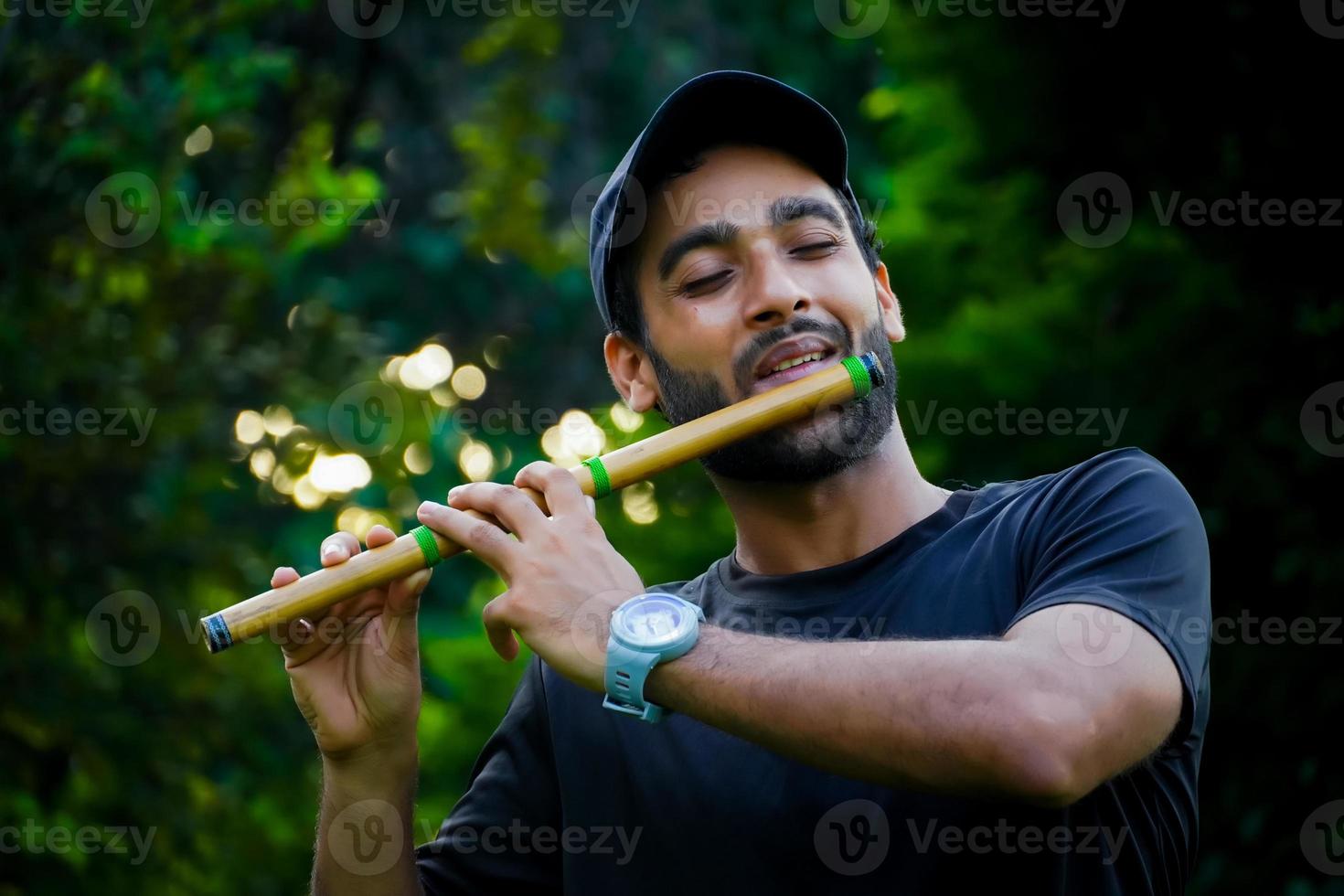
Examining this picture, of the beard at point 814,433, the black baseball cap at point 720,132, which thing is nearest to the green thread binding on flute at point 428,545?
the beard at point 814,433

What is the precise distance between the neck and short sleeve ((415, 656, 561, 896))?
56 cm

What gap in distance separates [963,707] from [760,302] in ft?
3.73

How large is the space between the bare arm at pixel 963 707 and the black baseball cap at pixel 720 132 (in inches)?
49.3

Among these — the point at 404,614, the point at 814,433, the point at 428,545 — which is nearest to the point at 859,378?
the point at 814,433

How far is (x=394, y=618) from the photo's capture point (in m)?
2.90

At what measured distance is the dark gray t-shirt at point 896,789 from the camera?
2.29 m

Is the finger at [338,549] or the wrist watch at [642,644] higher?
the finger at [338,549]

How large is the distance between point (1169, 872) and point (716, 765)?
0.79 meters

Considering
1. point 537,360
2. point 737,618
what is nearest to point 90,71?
point 737,618

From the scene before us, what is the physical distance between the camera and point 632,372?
134 inches

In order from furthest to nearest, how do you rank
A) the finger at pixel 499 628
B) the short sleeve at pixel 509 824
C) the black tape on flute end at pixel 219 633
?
1. the short sleeve at pixel 509 824
2. the black tape on flute end at pixel 219 633
3. the finger at pixel 499 628

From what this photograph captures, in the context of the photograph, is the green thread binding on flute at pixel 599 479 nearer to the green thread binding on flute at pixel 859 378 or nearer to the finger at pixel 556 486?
the finger at pixel 556 486

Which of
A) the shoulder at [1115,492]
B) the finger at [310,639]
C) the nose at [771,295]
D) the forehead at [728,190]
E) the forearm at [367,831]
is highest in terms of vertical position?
the forehead at [728,190]

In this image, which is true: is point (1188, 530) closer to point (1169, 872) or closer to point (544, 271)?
point (1169, 872)
